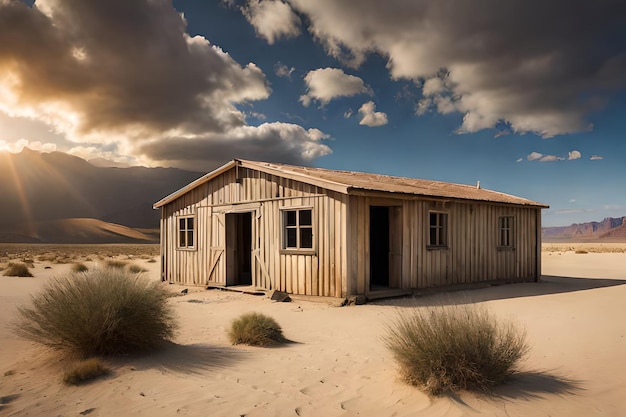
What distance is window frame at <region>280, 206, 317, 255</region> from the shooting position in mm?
11211

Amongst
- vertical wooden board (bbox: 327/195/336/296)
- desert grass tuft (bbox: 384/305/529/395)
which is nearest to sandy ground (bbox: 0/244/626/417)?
desert grass tuft (bbox: 384/305/529/395)

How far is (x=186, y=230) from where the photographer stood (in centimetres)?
1553

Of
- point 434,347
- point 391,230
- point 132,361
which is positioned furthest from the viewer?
point 391,230

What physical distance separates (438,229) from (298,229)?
4.26 metres

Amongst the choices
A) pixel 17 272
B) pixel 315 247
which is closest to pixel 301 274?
pixel 315 247

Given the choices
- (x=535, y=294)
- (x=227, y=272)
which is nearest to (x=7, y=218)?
(x=227, y=272)

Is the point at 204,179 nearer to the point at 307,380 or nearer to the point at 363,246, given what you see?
the point at 363,246

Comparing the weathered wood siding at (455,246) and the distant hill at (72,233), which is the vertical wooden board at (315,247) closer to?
the weathered wood siding at (455,246)

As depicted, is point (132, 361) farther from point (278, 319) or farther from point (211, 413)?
point (278, 319)

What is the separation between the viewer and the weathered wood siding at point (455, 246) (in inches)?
427

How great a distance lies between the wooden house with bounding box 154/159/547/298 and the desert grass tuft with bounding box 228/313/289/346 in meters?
3.89

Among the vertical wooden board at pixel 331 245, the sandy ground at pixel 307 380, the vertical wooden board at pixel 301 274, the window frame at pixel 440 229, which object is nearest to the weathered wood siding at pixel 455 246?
the window frame at pixel 440 229

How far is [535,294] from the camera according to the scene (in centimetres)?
1273

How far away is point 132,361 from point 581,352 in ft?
19.7
